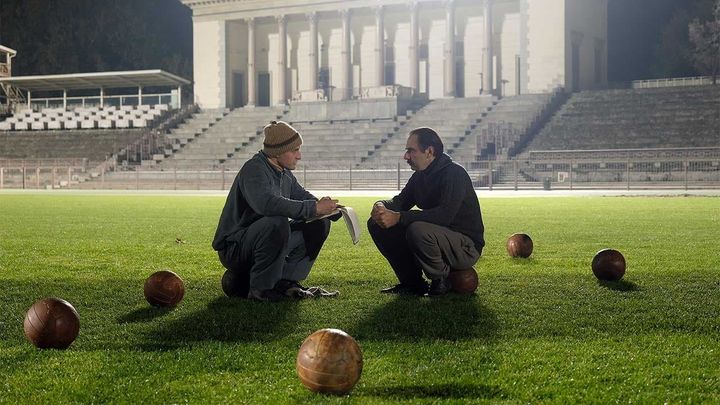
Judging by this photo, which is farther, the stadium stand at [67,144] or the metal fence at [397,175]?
the stadium stand at [67,144]

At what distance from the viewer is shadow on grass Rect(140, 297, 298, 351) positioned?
20.9ft

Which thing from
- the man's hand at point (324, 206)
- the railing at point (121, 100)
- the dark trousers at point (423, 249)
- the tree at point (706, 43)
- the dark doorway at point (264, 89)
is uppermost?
the tree at point (706, 43)

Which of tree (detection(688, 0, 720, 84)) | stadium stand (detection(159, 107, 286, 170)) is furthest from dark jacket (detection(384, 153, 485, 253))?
tree (detection(688, 0, 720, 84))

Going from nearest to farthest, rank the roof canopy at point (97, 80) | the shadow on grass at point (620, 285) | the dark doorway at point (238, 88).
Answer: the shadow on grass at point (620, 285) < the roof canopy at point (97, 80) < the dark doorway at point (238, 88)

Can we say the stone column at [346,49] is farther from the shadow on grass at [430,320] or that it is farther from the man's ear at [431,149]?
the shadow on grass at [430,320]

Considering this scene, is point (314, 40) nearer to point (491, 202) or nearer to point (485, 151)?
point (485, 151)

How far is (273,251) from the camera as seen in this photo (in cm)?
779

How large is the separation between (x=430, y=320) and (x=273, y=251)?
1598 millimetres

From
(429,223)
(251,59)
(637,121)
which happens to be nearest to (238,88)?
(251,59)

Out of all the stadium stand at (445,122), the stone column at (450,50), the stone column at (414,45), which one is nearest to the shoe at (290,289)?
the stadium stand at (445,122)

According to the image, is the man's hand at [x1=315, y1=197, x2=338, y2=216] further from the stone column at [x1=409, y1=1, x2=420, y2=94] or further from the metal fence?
the stone column at [x1=409, y1=1, x2=420, y2=94]

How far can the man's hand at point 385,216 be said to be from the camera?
784 cm

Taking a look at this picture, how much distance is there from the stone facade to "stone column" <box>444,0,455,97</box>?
0.07m

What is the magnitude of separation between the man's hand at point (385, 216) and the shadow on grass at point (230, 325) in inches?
40.3
